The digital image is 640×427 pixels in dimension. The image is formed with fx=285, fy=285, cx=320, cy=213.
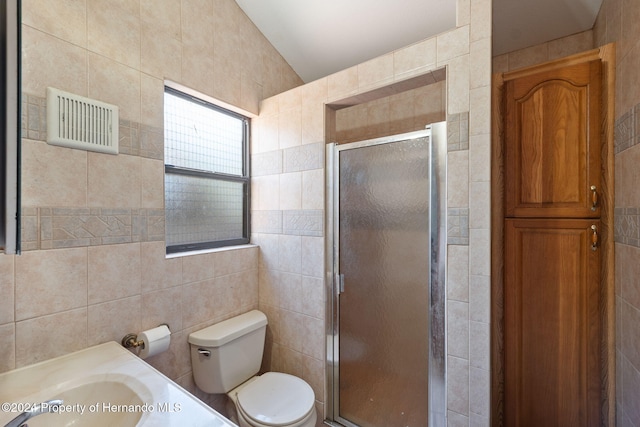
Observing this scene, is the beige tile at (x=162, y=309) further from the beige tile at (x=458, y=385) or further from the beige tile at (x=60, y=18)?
the beige tile at (x=458, y=385)

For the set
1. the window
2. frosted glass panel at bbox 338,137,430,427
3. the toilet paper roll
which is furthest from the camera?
the window

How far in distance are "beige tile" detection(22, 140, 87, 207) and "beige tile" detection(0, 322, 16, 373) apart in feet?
1.51

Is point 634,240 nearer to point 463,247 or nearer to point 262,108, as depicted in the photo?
point 463,247

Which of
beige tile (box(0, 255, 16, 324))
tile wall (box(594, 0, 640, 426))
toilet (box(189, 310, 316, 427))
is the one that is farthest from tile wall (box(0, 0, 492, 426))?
tile wall (box(594, 0, 640, 426))

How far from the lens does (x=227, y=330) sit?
1.64 m

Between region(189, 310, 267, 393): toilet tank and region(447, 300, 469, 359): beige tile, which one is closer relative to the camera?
region(447, 300, 469, 359): beige tile

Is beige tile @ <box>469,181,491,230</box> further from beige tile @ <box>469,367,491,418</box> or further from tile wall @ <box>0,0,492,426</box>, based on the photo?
beige tile @ <box>469,367,491,418</box>

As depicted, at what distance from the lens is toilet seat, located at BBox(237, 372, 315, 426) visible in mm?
1369

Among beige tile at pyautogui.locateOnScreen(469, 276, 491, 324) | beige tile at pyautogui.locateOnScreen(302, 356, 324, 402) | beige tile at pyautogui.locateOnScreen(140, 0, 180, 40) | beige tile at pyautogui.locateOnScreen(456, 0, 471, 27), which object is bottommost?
beige tile at pyautogui.locateOnScreen(302, 356, 324, 402)

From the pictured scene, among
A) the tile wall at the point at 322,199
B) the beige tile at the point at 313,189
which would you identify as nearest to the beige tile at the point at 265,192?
the tile wall at the point at 322,199

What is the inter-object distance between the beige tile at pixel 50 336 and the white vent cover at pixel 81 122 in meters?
0.71

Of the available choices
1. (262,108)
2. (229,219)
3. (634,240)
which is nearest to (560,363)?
(634,240)

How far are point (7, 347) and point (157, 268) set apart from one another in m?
0.57

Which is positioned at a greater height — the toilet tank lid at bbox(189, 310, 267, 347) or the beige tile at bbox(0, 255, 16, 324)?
the beige tile at bbox(0, 255, 16, 324)
